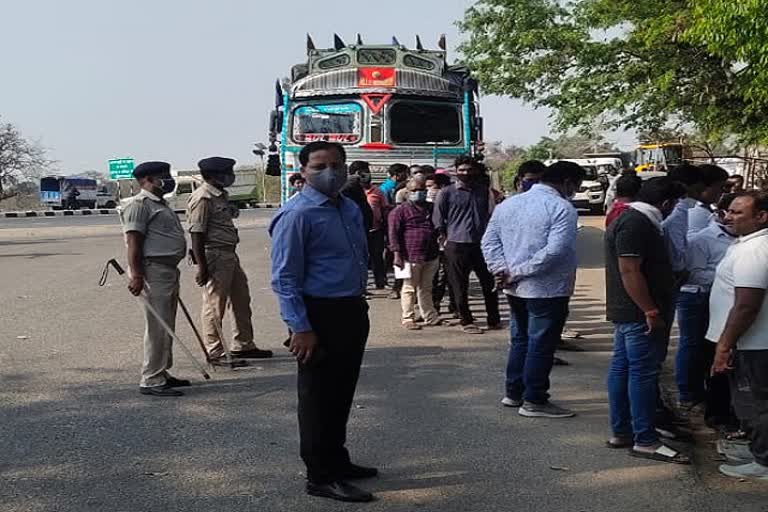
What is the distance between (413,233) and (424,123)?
5924mm

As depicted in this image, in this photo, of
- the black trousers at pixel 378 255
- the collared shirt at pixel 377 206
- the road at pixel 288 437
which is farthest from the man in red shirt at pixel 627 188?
the collared shirt at pixel 377 206

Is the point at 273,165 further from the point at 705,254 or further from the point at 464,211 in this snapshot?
the point at 705,254

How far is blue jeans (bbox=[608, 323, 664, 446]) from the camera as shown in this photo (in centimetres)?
520

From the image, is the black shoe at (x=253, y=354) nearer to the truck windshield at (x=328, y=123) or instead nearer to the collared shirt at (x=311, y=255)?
the collared shirt at (x=311, y=255)

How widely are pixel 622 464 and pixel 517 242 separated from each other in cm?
162

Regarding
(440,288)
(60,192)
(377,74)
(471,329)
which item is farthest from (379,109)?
(60,192)

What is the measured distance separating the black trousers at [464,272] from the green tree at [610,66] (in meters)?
8.94

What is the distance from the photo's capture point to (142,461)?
5.29 meters

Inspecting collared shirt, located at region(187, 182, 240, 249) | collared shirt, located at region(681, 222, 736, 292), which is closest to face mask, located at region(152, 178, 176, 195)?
collared shirt, located at region(187, 182, 240, 249)

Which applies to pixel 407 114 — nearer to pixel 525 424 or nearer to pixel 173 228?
pixel 173 228

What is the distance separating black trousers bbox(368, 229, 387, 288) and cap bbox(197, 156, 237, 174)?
434 centimetres

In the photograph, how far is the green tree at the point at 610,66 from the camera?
18719mm

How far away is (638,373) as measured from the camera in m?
5.21

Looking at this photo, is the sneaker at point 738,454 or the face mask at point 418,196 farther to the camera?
the face mask at point 418,196
